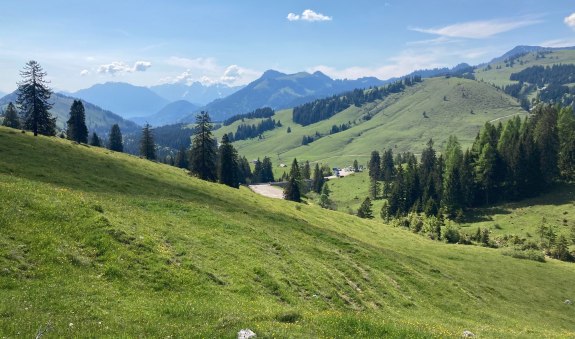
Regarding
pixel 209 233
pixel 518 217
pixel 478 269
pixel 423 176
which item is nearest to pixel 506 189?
pixel 518 217

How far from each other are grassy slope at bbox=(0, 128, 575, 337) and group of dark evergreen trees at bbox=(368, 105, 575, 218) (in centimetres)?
7305

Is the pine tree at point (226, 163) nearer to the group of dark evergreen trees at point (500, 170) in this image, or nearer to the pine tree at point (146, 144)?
the pine tree at point (146, 144)

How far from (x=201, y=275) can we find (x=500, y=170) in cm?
12985

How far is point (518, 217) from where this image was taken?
109m

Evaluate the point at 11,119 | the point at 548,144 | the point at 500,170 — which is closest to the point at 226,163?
the point at 11,119

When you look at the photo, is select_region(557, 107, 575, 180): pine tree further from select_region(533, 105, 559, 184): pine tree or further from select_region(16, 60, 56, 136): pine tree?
select_region(16, 60, 56, 136): pine tree

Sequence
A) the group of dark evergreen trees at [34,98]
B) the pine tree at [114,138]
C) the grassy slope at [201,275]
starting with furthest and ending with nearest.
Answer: the pine tree at [114,138]
the group of dark evergreen trees at [34,98]
the grassy slope at [201,275]

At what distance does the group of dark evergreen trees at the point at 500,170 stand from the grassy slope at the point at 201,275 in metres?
73.0

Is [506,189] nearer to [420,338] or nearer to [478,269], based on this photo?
[478,269]

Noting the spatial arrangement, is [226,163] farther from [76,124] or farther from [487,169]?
[487,169]

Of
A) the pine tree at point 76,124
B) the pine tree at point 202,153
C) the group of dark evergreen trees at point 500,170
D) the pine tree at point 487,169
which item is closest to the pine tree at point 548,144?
the group of dark evergreen trees at point 500,170

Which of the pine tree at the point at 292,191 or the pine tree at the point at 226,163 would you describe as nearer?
the pine tree at the point at 226,163

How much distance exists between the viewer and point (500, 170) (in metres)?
128

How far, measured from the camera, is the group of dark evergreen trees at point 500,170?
401ft
